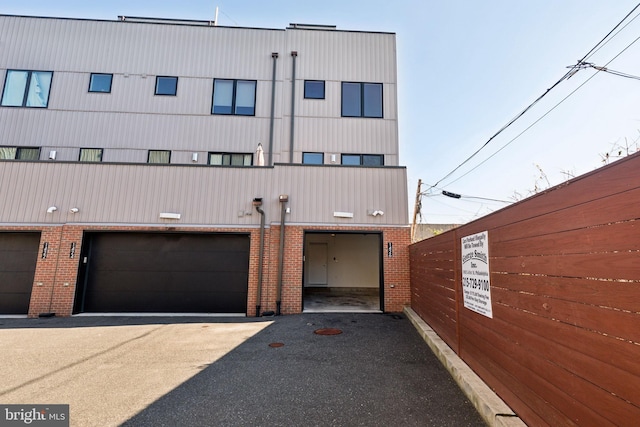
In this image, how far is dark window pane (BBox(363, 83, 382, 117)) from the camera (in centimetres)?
1084

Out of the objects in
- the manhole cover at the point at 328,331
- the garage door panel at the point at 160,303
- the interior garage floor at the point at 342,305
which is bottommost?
the manhole cover at the point at 328,331

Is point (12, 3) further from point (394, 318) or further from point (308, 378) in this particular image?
point (394, 318)

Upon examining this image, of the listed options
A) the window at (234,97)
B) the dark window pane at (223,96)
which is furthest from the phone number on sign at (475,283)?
the dark window pane at (223,96)

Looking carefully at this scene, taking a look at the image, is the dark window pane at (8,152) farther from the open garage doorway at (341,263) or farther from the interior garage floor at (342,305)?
the interior garage floor at (342,305)

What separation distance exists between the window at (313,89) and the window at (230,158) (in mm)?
3178

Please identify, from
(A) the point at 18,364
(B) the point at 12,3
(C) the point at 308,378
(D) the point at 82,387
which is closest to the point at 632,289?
(C) the point at 308,378

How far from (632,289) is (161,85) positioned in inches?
519

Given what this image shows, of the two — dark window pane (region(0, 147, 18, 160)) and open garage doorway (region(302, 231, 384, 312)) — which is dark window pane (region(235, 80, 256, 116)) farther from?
dark window pane (region(0, 147, 18, 160))

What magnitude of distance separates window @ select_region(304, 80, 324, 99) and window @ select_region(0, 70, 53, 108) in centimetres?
945

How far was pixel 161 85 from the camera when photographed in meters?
10.9

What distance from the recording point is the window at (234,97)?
10.9 metres

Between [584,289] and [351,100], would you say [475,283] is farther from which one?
[351,100]

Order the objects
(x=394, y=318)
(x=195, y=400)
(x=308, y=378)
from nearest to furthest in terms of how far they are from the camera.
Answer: (x=195, y=400)
(x=308, y=378)
(x=394, y=318)

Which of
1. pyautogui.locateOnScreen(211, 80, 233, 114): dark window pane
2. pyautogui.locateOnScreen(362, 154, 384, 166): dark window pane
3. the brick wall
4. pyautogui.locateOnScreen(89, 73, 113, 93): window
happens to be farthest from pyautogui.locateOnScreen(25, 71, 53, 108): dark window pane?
pyautogui.locateOnScreen(362, 154, 384, 166): dark window pane
